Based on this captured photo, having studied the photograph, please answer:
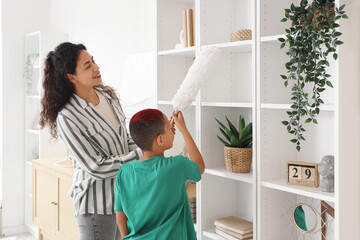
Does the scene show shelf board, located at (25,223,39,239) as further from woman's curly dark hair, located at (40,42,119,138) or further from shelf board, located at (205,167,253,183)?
shelf board, located at (205,167,253,183)

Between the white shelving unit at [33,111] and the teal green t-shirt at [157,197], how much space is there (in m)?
2.66

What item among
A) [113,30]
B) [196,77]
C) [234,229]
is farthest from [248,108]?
[113,30]

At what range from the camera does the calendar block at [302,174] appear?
171cm

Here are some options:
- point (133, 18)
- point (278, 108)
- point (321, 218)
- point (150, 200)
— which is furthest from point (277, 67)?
point (133, 18)

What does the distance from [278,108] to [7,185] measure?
3.49 metres

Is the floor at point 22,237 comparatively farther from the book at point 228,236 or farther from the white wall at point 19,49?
the book at point 228,236

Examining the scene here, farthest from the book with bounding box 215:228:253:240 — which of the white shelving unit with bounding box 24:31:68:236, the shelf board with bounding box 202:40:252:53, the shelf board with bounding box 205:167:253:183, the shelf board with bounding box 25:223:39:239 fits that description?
the shelf board with bounding box 25:223:39:239

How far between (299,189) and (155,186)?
2.08ft

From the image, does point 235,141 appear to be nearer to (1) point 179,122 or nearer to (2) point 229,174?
(2) point 229,174

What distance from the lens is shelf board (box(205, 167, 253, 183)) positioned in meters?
1.93

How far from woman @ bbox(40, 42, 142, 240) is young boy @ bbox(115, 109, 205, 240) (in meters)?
0.33

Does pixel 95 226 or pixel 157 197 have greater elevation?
pixel 157 197

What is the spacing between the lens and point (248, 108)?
230 cm

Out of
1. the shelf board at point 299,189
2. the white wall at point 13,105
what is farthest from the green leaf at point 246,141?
the white wall at point 13,105
